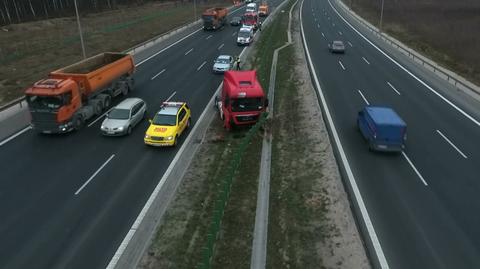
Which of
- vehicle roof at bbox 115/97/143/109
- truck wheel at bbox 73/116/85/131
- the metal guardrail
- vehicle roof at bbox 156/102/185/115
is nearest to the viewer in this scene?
vehicle roof at bbox 156/102/185/115

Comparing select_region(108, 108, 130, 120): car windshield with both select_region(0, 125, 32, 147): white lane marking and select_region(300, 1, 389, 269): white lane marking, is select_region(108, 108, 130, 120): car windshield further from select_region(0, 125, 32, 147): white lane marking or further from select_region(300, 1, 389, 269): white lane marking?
select_region(300, 1, 389, 269): white lane marking

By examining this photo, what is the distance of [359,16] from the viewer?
3563 inches

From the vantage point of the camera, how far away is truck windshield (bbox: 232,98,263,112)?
26.9 m

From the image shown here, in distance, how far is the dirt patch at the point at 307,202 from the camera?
1556cm

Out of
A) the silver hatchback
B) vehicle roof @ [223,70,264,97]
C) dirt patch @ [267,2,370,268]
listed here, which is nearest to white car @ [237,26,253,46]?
dirt patch @ [267,2,370,268]

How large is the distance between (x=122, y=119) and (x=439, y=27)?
203 ft

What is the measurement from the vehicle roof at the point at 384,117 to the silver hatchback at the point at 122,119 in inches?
587

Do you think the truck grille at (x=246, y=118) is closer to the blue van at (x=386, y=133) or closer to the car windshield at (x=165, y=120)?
the car windshield at (x=165, y=120)

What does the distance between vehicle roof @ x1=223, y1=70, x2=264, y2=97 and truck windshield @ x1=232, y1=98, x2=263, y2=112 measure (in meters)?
0.34

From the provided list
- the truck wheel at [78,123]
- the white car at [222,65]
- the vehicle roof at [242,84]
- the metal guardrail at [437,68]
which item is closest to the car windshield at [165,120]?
the vehicle roof at [242,84]

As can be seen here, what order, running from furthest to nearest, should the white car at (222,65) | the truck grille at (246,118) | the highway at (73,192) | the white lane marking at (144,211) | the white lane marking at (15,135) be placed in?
the white car at (222,65)
the truck grille at (246,118)
the white lane marking at (15,135)
the highway at (73,192)
the white lane marking at (144,211)

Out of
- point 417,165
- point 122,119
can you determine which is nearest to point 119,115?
point 122,119

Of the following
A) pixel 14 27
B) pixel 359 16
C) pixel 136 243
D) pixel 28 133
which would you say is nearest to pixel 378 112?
pixel 136 243

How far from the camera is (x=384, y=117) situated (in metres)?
23.8
